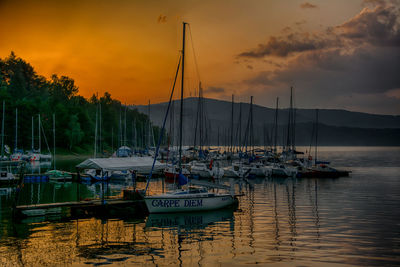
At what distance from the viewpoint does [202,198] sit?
3319 cm

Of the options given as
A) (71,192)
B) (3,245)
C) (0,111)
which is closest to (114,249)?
(3,245)

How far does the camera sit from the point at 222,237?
25.6 m

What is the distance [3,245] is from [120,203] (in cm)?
1127

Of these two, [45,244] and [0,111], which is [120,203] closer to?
[45,244]

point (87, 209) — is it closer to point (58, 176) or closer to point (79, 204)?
point (79, 204)

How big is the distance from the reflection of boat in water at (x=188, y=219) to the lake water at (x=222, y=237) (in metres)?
0.07

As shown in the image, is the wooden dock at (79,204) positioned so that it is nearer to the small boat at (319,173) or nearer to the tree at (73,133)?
the small boat at (319,173)

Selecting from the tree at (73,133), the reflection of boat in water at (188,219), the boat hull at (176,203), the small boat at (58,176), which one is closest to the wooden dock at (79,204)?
the boat hull at (176,203)

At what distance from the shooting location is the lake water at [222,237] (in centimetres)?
→ 2066

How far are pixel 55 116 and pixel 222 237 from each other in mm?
119785

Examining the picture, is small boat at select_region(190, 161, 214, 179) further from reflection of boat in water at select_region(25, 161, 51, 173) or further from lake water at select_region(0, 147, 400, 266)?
reflection of boat in water at select_region(25, 161, 51, 173)

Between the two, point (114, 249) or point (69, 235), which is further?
point (69, 235)

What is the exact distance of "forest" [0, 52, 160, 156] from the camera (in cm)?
11590

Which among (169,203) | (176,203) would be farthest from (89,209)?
(176,203)
